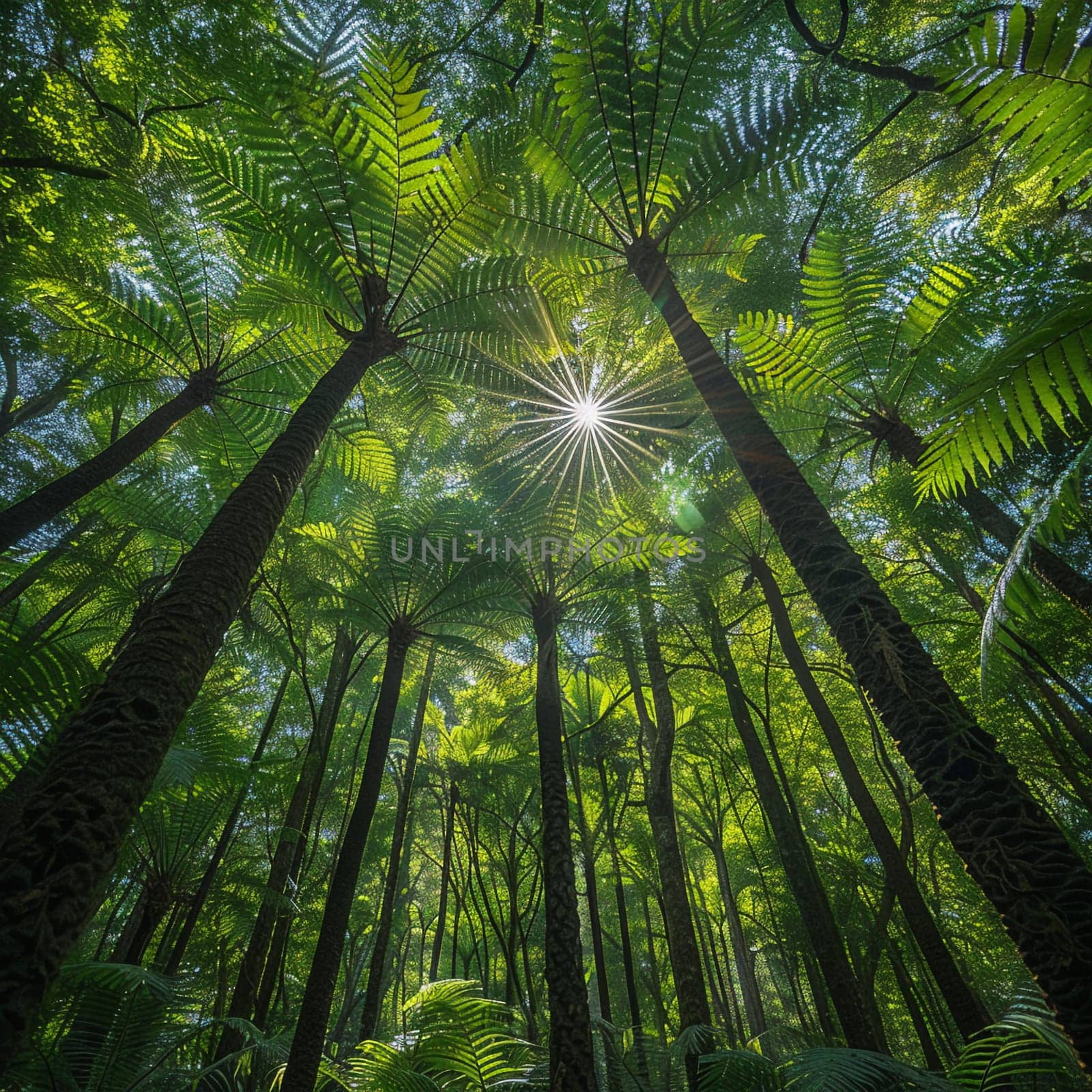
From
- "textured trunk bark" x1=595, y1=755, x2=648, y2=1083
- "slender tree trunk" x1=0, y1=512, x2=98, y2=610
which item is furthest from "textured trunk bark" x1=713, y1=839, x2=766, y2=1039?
"slender tree trunk" x1=0, y1=512, x2=98, y2=610

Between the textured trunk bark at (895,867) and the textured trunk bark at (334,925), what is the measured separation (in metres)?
3.21

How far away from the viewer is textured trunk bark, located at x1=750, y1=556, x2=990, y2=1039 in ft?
11.0

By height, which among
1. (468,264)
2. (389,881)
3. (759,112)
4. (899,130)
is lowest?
(389,881)

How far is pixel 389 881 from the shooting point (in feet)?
22.1

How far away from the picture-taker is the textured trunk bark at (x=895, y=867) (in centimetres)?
337

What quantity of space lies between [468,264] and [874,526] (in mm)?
6988

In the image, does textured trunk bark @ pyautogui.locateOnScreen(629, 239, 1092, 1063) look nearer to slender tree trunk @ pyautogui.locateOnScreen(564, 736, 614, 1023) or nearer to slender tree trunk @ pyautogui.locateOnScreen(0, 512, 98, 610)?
slender tree trunk @ pyautogui.locateOnScreen(564, 736, 614, 1023)

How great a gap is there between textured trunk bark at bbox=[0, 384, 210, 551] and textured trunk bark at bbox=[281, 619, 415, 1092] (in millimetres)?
2398

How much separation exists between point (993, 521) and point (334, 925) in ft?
16.6

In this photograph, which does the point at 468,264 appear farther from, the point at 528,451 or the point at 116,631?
the point at 116,631

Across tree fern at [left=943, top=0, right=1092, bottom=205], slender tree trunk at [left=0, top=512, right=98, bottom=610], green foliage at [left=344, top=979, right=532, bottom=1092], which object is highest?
slender tree trunk at [left=0, top=512, right=98, bottom=610]

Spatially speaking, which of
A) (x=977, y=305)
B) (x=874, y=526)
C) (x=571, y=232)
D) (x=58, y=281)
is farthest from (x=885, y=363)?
(x=58, y=281)

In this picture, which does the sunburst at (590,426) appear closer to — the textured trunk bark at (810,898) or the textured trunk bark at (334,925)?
the textured trunk bark at (810,898)

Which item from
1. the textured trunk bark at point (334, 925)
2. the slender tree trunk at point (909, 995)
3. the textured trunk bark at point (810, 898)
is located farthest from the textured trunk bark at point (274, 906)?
the slender tree trunk at point (909, 995)
